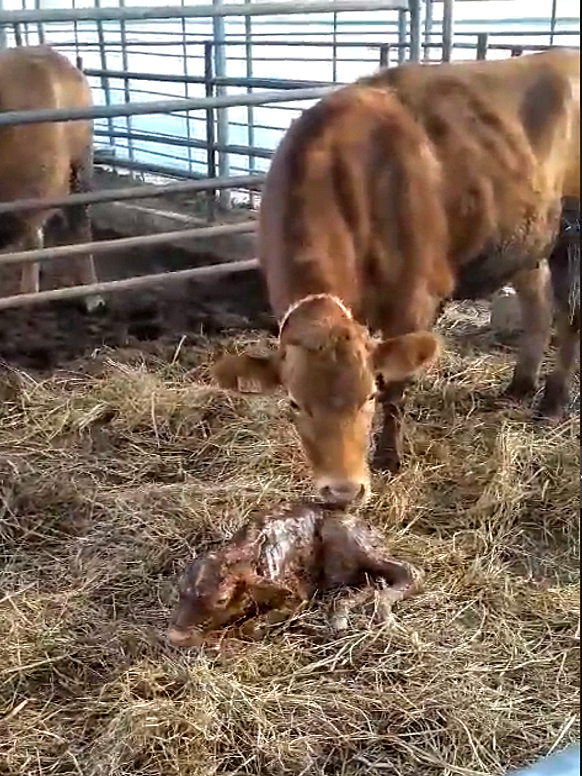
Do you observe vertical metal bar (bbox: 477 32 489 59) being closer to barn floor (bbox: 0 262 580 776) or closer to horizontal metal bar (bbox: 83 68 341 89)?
horizontal metal bar (bbox: 83 68 341 89)

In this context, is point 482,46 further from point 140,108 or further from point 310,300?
point 310,300

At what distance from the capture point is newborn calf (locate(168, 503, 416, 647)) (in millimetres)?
2609

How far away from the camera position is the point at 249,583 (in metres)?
2.67

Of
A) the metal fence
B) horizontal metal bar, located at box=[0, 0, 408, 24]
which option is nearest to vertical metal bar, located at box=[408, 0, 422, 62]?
the metal fence

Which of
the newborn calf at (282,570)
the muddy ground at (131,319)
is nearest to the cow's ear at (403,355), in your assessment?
the newborn calf at (282,570)

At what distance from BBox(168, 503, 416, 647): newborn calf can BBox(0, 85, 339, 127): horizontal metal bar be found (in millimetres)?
2019

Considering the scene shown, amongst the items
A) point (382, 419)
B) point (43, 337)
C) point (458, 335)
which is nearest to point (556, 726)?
point (382, 419)

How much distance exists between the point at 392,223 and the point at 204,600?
1.41 metres

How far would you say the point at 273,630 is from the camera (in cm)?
273

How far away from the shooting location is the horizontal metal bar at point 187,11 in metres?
4.04

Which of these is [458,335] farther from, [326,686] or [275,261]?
[326,686]

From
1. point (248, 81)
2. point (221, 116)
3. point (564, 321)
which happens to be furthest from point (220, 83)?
point (564, 321)

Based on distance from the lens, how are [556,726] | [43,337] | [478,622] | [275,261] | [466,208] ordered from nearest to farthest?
[556,726], [478,622], [275,261], [466,208], [43,337]

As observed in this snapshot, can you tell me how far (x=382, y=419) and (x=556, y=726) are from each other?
1.54 m
